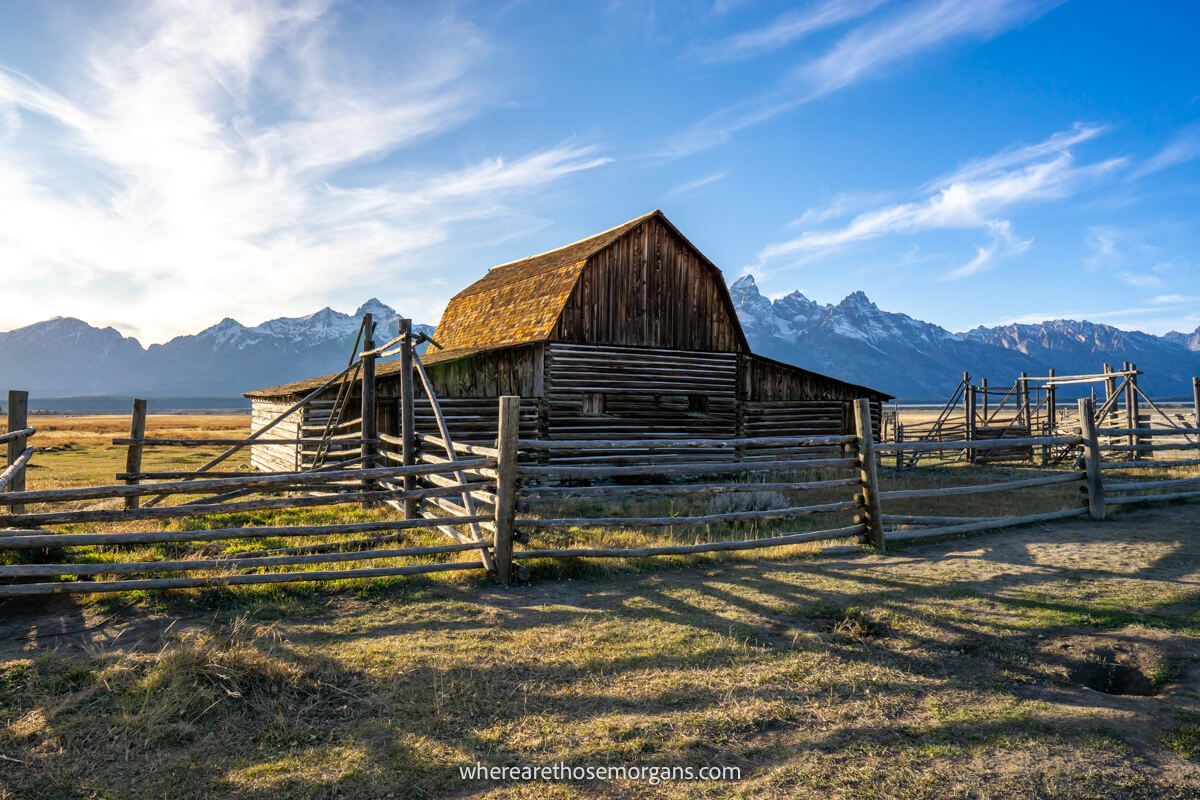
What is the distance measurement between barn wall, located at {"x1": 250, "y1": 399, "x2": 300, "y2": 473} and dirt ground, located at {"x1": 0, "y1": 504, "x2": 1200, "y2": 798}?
13.8m

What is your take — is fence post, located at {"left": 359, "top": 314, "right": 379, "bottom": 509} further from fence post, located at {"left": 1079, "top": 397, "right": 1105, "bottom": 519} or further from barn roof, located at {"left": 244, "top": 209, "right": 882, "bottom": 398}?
fence post, located at {"left": 1079, "top": 397, "right": 1105, "bottom": 519}

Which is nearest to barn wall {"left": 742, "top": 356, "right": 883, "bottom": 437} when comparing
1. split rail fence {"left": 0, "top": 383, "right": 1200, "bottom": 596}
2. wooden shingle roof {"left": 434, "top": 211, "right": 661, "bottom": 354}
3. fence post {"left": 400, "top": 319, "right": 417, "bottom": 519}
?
wooden shingle roof {"left": 434, "top": 211, "right": 661, "bottom": 354}

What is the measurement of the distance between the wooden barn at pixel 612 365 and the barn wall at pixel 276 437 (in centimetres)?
11

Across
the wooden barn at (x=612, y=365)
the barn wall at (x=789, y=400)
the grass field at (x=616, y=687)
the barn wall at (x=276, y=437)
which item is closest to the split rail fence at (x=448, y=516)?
the grass field at (x=616, y=687)

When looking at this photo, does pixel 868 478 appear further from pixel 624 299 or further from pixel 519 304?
pixel 519 304

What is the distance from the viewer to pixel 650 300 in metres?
18.5

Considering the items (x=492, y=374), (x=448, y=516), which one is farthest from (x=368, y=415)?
(x=492, y=374)

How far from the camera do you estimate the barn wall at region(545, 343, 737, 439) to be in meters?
17.2

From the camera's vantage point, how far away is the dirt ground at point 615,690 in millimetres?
3402

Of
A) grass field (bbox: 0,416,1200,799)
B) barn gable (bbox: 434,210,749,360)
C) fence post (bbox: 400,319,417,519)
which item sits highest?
barn gable (bbox: 434,210,749,360)

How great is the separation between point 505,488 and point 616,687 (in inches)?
122

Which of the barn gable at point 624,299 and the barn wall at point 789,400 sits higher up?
the barn gable at point 624,299

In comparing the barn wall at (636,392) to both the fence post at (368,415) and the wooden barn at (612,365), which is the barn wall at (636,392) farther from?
the fence post at (368,415)

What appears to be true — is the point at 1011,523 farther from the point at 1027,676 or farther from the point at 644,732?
the point at 644,732
